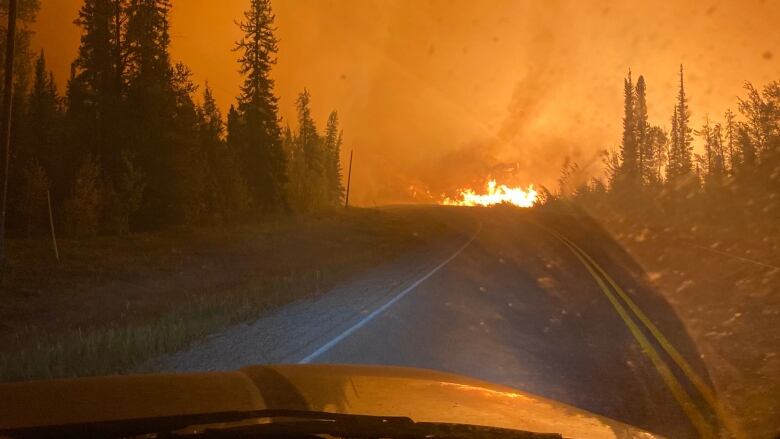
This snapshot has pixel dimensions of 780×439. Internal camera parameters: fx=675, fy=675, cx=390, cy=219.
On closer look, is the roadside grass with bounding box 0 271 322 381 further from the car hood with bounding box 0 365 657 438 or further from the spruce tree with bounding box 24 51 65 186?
the spruce tree with bounding box 24 51 65 186

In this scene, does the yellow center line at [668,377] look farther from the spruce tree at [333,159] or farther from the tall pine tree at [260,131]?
the spruce tree at [333,159]

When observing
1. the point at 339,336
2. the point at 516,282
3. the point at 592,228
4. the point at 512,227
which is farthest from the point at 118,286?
the point at 592,228

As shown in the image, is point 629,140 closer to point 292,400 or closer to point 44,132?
point 44,132

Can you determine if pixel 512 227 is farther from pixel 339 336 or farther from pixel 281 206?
pixel 339 336

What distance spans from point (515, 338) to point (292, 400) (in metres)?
6.85

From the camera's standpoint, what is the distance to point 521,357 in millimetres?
8961

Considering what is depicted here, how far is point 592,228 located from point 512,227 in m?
5.02

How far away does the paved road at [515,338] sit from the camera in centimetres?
716

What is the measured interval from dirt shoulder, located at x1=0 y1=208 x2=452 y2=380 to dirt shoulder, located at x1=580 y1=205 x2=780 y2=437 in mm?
7317

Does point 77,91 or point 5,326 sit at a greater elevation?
point 77,91

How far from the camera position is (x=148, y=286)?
71.6ft

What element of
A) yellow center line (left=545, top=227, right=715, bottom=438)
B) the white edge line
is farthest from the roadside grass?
→ yellow center line (left=545, top=227, right=715, bottom=438)

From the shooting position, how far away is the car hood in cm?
356

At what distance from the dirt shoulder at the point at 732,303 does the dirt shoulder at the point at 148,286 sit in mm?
7317
